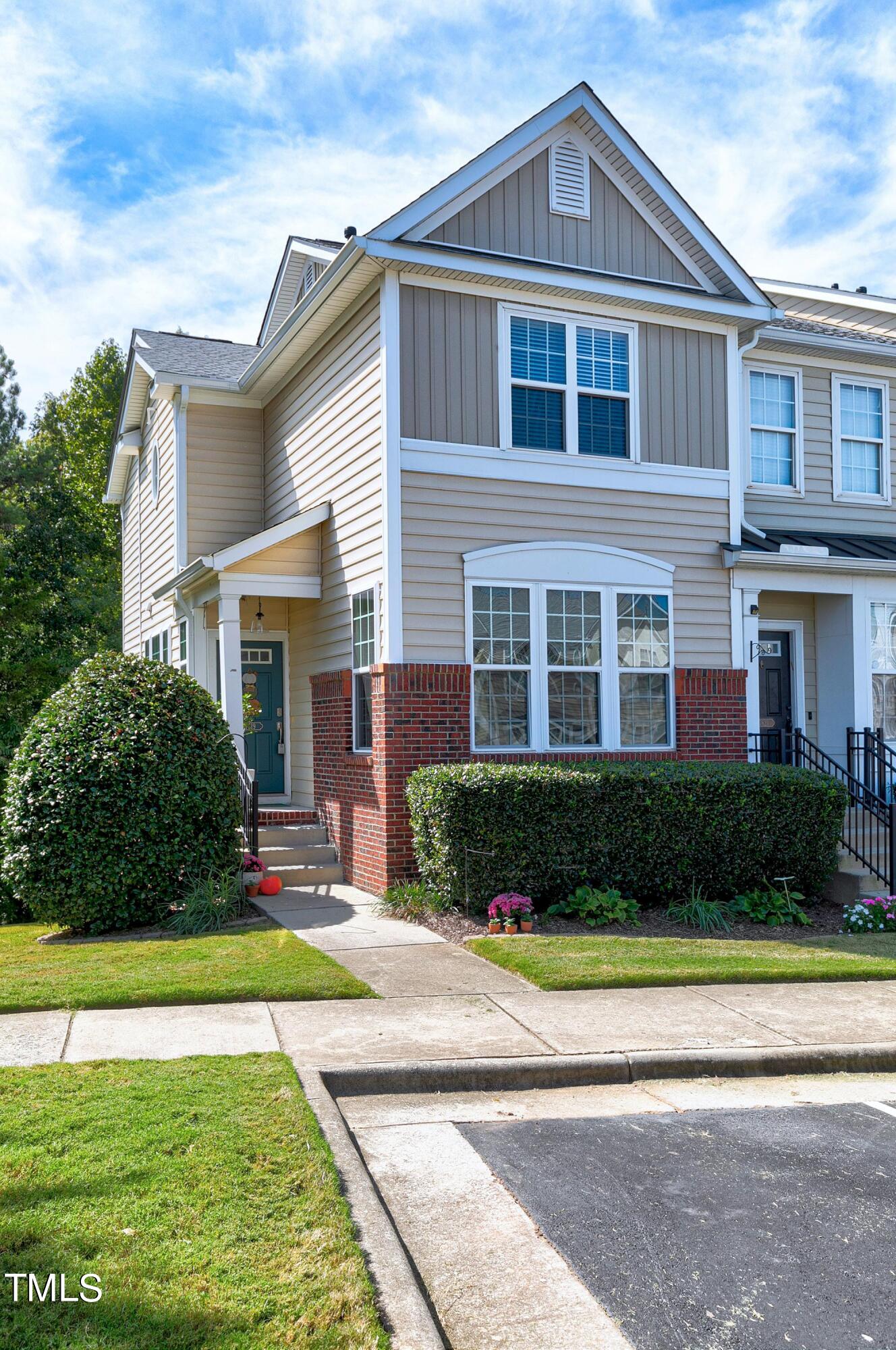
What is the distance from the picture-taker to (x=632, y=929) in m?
9.59

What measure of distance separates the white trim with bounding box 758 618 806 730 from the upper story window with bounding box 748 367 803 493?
5.60 feet

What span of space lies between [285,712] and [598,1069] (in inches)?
359

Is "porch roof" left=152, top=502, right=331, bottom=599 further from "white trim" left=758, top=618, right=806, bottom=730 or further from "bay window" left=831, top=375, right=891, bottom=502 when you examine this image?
"bay window" left=831, top=375, right=891, bottom=502

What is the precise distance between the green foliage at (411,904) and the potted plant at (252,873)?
1391 mm

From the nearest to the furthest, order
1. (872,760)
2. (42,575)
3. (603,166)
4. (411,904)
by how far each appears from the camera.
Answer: (411,904) < (603,166) < (872,760) < (42,575)

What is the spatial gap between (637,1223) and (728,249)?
36.6 feet

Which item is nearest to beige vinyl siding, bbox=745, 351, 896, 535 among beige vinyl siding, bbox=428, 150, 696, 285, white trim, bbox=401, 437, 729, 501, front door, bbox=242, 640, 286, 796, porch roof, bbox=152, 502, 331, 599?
white trim, bbox=401, 437, 729, 501

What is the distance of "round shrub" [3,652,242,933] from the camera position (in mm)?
9414

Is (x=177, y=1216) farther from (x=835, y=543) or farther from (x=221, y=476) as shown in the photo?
(x=221, y=476)

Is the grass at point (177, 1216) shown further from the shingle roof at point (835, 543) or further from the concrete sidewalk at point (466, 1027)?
the shingle roof at point (835, 543)

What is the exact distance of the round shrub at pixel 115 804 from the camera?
371 inches

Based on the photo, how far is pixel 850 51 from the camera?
11.0 metres

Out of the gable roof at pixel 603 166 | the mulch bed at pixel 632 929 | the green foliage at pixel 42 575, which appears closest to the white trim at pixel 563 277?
the gable roof at pixel 603 166

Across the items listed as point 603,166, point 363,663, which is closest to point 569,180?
point 603,166
